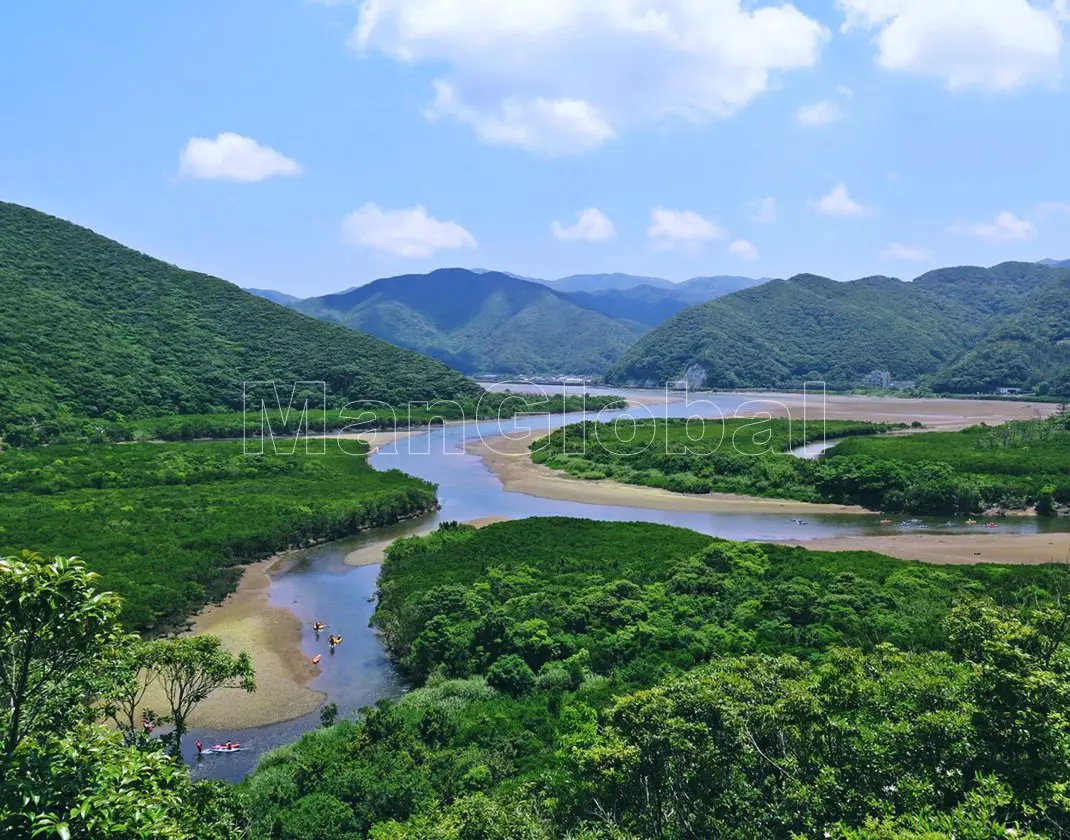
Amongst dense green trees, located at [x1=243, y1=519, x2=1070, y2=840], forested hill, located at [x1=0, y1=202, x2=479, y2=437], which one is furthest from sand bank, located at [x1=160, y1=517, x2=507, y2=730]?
forested hill, located at [x1=0, y1=202, x2=479, y2=437]

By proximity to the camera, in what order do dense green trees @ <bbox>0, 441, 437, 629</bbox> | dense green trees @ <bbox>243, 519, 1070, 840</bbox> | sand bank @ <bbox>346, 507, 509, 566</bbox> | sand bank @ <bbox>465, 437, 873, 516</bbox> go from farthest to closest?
sand bank @ <bbox>465, 437, 873, 516</bbox> < sand bank @ <bbox>346, 507, 509, 566</bbox> < dense green trees @ <bbox>0, 441, 437, 629</bbox> < dense green trees @ <bbox>243, 519, 1070, 840</bbox>

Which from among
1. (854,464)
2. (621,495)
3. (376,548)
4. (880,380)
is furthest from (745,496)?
(880,380)

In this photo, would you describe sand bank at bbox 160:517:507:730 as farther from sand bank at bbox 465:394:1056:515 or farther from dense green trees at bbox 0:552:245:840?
sand bank at bbox 465:394:1056:515

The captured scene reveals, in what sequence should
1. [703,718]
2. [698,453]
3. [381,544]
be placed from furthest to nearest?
[698,453]
[381,544]
[703,718]

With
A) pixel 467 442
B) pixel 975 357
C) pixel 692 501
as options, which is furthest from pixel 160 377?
pixel 975 357

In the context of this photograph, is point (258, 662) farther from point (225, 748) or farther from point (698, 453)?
A: point (698, 453)

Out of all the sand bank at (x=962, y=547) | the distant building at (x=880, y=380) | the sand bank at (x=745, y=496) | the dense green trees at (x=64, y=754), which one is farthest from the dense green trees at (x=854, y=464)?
the distant building at (x=880, y=380)
